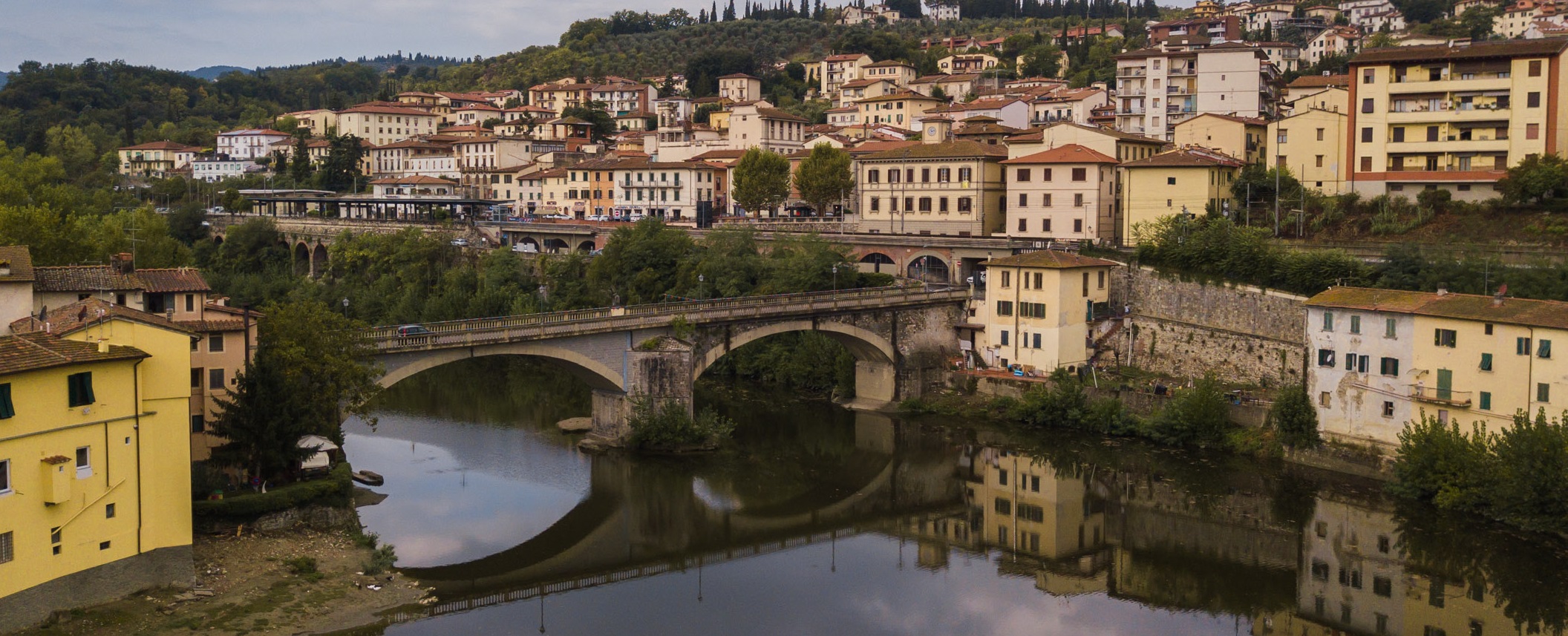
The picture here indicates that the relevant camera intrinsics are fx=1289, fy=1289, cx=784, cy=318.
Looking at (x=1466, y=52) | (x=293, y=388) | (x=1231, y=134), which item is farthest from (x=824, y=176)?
(x=293, y=388)

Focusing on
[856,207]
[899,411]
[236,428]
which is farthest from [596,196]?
[236,428]

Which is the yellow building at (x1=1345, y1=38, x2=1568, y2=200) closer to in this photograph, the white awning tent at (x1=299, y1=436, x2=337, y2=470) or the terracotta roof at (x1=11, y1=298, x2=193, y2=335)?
the white awning tent at (x1=299, y1=436, x2=337, y2=470)

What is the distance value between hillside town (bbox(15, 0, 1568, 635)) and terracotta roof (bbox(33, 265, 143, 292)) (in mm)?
126

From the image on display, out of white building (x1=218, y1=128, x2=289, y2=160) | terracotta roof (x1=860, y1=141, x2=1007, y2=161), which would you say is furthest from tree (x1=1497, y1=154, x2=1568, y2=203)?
white building (x1=218, y1=128, x2=289, y2=160)

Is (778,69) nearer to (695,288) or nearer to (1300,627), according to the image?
(695,288)

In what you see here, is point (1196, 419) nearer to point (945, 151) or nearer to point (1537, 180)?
point (1537, 180)

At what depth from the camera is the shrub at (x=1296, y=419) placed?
35.3m

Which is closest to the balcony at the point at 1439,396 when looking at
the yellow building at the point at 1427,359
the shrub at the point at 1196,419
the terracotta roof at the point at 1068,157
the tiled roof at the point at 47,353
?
the yellow building at the point at 1427,359

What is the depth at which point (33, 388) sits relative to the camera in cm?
2069

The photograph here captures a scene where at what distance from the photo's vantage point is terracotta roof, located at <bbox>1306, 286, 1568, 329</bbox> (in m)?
31.0

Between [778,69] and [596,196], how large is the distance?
Result: 59533mm

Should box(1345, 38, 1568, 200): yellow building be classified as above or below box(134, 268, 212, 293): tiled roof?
above

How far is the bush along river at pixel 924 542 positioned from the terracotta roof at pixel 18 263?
9.04 metres

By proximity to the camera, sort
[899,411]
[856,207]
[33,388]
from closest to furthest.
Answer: [33,388] → [899,411] → [856,207]
